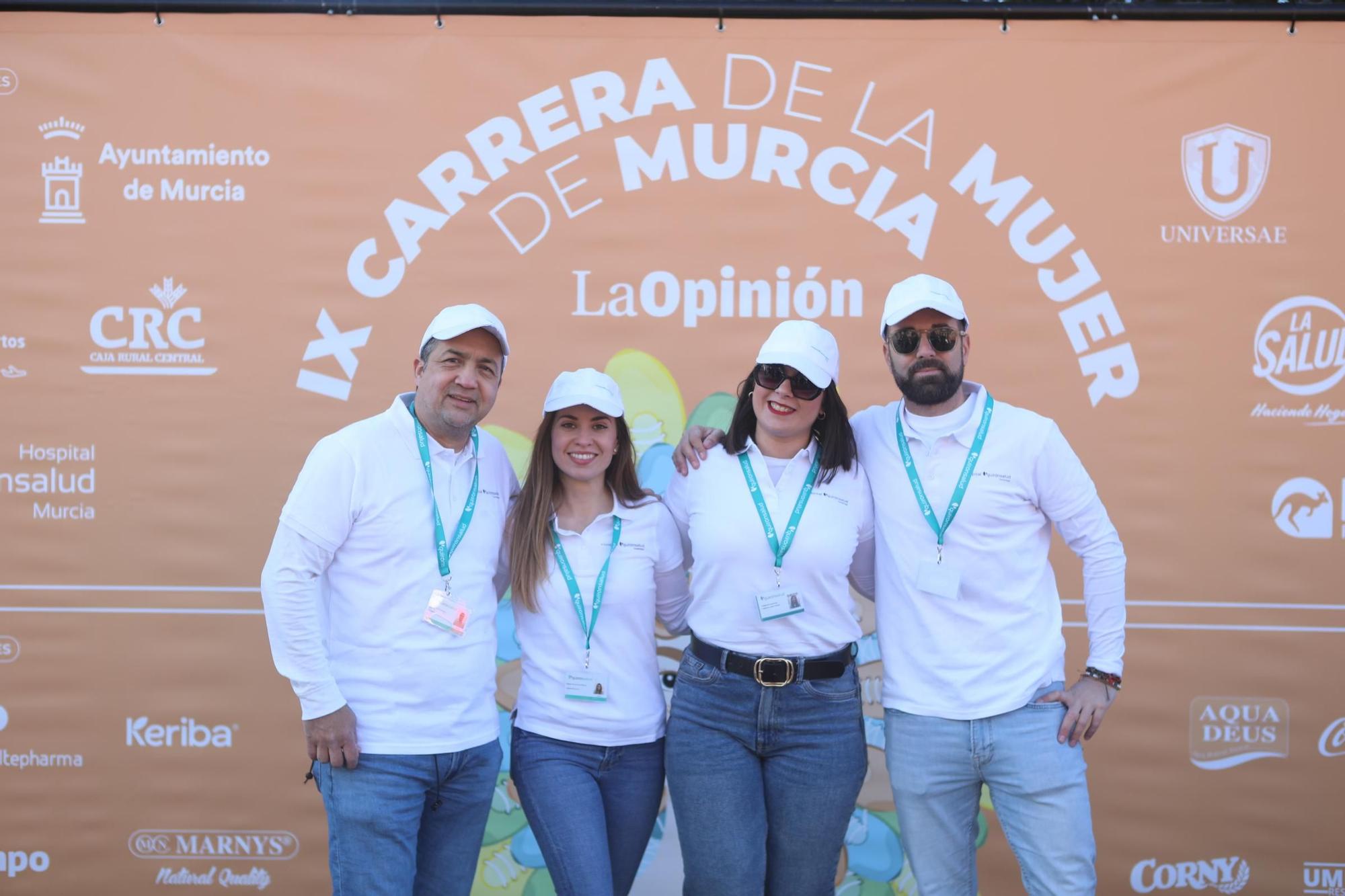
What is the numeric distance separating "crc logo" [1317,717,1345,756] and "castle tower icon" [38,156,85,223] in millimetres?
4448

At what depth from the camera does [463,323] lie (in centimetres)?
232

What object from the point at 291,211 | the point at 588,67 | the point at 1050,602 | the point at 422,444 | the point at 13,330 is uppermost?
the point at 588,67

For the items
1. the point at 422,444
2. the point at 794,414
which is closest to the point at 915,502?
the point at 794,414

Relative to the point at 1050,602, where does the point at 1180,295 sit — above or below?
above

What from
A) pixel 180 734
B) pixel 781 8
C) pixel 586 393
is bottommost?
pixel 180 734

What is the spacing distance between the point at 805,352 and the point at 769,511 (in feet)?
1.25

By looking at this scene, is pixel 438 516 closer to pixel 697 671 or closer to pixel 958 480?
pixel 697 671

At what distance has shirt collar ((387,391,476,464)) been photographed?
2365 mm

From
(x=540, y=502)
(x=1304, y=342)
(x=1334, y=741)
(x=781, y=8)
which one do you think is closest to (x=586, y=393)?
(x=540, y=502)

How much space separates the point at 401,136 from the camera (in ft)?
11.3

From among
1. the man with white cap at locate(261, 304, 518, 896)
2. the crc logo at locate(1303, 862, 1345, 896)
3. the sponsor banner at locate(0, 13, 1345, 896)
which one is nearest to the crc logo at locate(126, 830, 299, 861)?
the sponsor banner at locate(0, 13, 1345, 896)

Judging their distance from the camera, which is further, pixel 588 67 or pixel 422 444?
pixel 588 67

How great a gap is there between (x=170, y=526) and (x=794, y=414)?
2.23 meters

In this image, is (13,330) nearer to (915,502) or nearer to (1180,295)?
(915,502)
